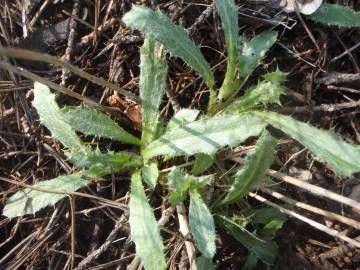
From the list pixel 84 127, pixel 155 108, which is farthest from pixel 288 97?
pixel 84 127

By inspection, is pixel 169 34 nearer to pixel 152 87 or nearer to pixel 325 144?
pixel 152 87

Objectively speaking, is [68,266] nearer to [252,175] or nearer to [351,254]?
[252,175]

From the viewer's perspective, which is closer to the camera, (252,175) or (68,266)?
(252,175)

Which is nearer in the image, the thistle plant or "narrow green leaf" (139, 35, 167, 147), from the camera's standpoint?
the thistle plant

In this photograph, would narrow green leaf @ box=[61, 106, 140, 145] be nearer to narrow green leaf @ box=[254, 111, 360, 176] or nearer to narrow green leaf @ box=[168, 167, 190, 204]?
narrow green leaf @ box=[168, 167, 190, 204]

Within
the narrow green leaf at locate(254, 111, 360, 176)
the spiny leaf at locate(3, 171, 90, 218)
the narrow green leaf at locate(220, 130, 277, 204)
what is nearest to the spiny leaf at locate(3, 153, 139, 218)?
the spiny leaf at locate(3, 171, 90, 218)

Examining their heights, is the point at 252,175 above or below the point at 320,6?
below
